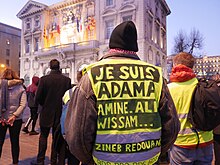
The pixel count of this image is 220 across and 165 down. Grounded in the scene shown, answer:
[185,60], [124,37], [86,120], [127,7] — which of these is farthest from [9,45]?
[86,120]

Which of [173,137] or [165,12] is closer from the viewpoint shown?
[173,137]

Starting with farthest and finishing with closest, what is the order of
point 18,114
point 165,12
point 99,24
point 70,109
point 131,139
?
point 165,12
point 99,24
point 18,114
point 70,109
point 131,139

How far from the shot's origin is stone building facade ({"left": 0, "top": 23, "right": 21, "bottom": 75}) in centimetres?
4909

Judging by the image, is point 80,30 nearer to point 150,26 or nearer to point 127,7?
point 127,7

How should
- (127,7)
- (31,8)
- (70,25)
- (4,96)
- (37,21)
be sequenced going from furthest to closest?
(31,8) → (37,21) → (70,25) → (127,7) → (4,96)

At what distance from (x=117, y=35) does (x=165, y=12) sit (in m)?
37.0

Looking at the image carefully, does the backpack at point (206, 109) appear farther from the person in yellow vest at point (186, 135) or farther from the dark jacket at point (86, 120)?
the dark jacket at point (86, 120)

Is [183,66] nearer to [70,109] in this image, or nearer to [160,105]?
[160,105]

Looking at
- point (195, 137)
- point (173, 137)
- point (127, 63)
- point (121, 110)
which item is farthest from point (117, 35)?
point (195, 137)

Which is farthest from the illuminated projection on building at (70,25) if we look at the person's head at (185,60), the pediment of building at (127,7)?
the person's head at (185,60)

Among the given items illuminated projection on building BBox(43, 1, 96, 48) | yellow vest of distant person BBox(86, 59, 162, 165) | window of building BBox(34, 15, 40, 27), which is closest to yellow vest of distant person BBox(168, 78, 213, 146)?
yellow vest of distant person BBox(86, 59, 162, 165)

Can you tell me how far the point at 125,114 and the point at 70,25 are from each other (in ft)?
103

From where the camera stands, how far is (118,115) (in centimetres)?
155

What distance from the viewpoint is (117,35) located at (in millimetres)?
1739
